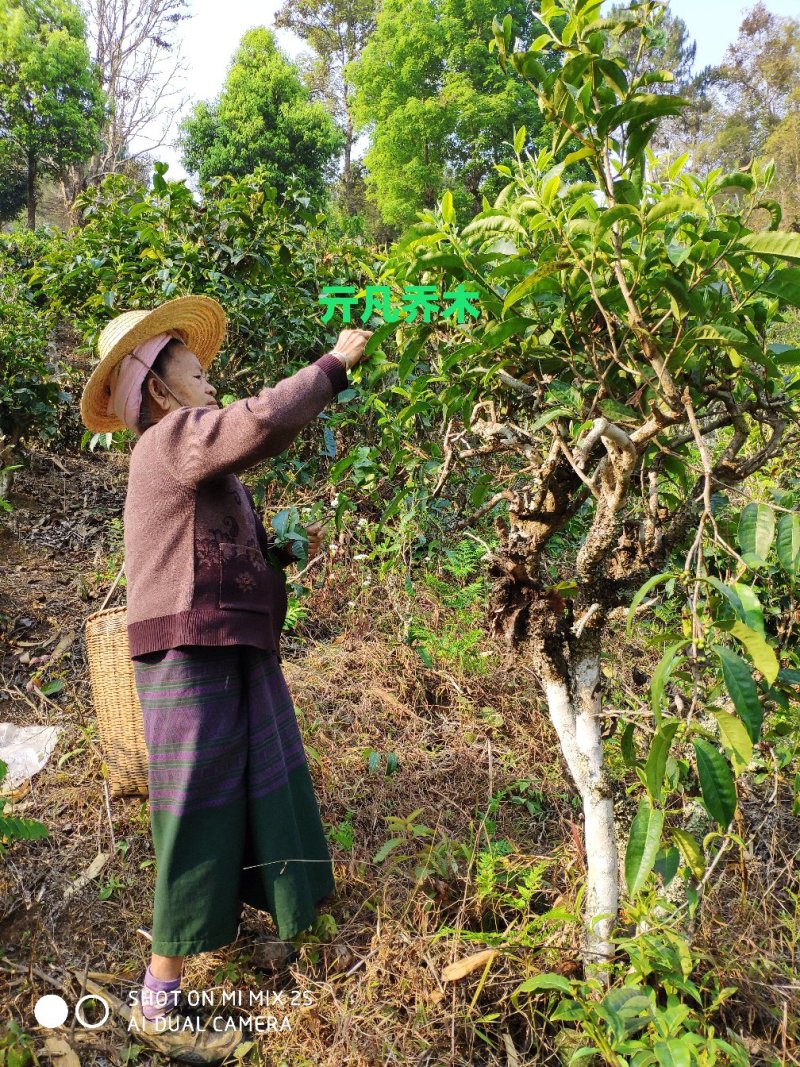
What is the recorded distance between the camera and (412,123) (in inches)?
622

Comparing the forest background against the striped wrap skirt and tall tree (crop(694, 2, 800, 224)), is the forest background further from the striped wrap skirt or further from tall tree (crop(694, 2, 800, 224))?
tall tree (crop(694, 2, 800, 224))

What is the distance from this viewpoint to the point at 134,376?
1.74 m

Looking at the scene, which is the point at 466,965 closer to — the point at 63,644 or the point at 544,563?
the point at 544,563

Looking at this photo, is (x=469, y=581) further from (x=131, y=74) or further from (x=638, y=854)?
(x=131, y=74)

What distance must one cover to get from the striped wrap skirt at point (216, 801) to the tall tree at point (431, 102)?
15.7 m

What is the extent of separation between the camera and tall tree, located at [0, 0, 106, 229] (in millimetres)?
11943

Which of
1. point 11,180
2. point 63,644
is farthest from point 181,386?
point 11,180

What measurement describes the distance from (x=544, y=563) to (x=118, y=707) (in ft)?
4.14

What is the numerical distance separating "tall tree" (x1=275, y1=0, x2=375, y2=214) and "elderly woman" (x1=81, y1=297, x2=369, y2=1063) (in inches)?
760

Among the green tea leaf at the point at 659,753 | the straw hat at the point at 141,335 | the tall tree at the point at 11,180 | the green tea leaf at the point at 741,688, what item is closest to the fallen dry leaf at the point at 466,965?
the green tea leaf at the point at 659,753

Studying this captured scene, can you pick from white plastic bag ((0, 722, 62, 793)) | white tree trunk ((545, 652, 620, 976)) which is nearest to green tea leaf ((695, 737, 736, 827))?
white tree trunk ((545, 652, 620, 976))

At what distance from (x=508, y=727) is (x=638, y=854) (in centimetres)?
163

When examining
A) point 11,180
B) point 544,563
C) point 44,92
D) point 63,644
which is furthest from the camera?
point 11,180

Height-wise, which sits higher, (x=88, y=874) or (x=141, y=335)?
(x=141, y=335)
